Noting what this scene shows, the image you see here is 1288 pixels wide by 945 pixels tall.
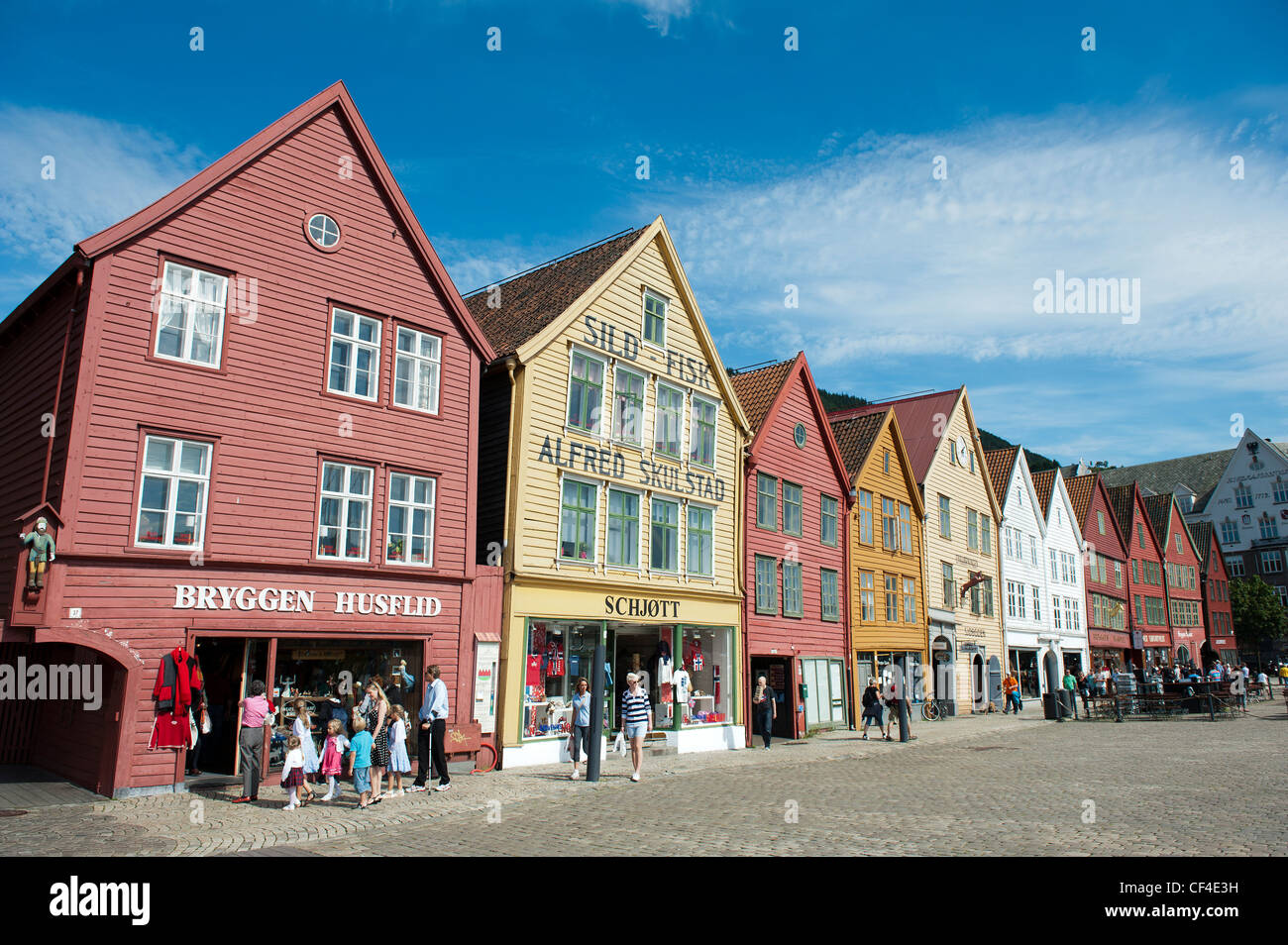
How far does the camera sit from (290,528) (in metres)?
16.1

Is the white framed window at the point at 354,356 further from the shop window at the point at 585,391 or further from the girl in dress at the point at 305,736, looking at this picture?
the girl in dress at the point at 305,736

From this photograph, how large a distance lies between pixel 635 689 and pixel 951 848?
26.6 feet

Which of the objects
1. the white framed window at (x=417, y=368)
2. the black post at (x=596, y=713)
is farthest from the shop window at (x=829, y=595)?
the white framed window at (x=417, y=368)

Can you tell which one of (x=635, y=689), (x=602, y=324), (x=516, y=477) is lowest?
(x=635, y=689)

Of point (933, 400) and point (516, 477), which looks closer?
point (516, 477)

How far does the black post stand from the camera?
16.7 m

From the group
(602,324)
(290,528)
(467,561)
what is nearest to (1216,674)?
(602,324)

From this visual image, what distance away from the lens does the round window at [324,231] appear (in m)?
17.3

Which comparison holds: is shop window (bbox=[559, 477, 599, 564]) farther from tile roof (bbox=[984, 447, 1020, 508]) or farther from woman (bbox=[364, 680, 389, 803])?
tile roof (bbox=[984, 447, 1020, 508])

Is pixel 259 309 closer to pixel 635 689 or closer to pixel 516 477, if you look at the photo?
pixel 516 477

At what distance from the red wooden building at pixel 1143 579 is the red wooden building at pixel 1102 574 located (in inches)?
40.6

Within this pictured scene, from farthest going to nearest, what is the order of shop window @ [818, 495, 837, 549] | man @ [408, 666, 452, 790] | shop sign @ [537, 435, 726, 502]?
shop window @ [818, 495, 837, 549]
shop sign @ [537, 435, 726, 502]
man @ [408, 666, 452, 790]

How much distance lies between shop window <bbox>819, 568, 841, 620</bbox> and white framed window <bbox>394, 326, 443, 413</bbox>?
16.6 metres

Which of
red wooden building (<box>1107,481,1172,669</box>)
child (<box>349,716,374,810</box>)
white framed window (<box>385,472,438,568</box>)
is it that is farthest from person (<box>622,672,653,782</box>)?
red wooden building (<box>1107,481,1172,669</box>)
